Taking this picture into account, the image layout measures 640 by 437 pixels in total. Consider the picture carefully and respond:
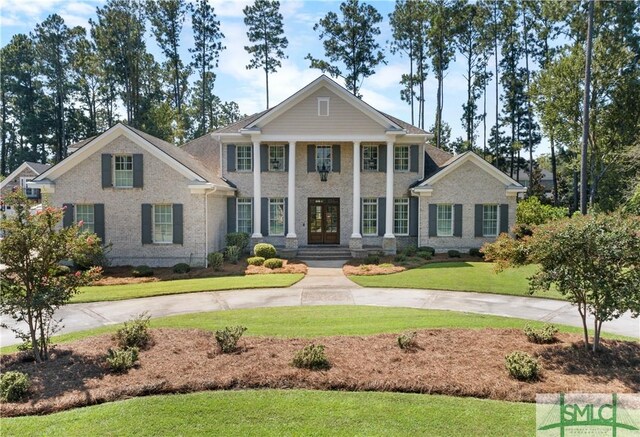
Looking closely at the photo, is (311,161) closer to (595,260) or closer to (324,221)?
(324,221)

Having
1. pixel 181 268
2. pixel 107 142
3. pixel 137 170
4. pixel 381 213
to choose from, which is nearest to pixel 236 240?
pixel 181 268

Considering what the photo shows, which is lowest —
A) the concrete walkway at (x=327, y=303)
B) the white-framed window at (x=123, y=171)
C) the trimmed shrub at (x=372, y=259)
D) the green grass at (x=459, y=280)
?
the concrete walkway at (x=327, y=303)

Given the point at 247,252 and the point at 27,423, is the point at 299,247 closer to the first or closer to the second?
the point at 247,252

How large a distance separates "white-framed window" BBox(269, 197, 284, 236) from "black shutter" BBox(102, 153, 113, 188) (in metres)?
8.39

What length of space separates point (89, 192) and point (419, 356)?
695 inches

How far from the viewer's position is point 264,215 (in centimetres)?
2297

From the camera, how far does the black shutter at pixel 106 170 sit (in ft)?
61.6

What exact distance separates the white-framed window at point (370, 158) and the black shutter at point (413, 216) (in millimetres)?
2883

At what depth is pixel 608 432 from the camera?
5262 millimetres

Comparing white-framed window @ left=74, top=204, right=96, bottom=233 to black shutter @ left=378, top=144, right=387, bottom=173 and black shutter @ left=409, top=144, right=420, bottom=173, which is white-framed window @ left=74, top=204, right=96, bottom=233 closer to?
black shutter @ left=378, top=144, right=387, bottom=173

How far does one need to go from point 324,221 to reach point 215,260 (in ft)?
24.4

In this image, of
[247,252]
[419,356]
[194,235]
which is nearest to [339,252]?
[247,252]

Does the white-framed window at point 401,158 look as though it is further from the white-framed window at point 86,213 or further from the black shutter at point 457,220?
the white-framed window at point 86,213

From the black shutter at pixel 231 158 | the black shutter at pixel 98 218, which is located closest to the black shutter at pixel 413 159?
the black shutter at pixel 231 158
